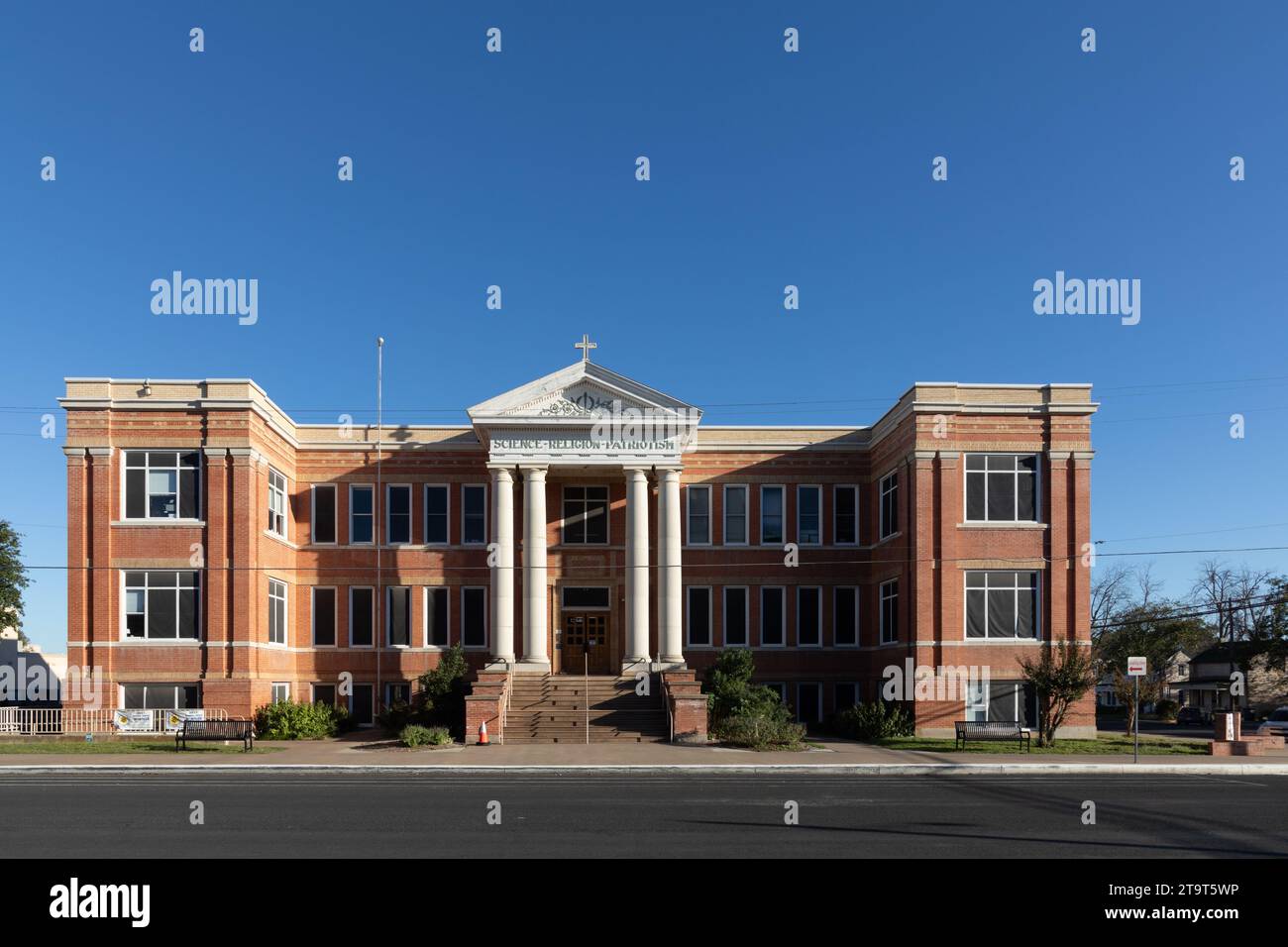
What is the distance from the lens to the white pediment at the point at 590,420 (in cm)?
4066

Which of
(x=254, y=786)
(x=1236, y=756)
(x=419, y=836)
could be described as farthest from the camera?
(x=1236, y=756)

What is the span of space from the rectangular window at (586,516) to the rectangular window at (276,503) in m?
10.6

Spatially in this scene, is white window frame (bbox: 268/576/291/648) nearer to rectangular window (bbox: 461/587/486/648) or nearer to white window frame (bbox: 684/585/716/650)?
rectangular window (bbox: 461/587/486/648)

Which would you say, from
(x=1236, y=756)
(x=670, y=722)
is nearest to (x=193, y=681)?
(x=670, y=722)

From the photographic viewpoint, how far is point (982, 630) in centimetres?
3831

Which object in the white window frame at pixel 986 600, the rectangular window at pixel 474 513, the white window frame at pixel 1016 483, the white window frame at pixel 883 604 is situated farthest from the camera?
the rectangular window at pixel 474 513

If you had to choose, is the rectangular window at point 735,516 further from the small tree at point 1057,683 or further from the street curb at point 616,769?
the street curb at point 616,769

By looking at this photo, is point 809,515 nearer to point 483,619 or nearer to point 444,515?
point 483,619

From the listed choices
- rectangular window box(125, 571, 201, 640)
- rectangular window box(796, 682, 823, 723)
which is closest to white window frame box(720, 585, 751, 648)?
rectangular window box(796, 682, 823, 723)

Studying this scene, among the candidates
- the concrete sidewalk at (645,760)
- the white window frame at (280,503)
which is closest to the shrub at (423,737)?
the concrete sidewalk at (645,760)
